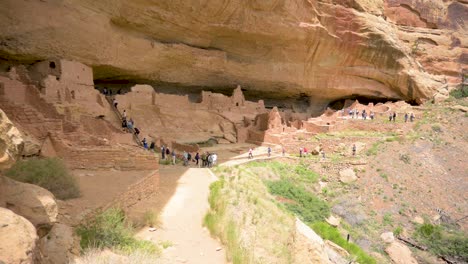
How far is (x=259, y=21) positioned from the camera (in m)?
17.6

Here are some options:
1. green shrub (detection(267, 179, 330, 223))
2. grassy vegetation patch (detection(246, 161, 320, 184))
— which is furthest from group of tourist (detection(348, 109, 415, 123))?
green shrub (detection(267, 179, 330, 223))

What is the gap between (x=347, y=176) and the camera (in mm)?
15258

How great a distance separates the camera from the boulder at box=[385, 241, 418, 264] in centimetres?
1105

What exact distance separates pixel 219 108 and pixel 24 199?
673 inches

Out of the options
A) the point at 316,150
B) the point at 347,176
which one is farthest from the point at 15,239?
the point at 316,150

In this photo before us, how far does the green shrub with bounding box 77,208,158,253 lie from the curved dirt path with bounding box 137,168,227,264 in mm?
415

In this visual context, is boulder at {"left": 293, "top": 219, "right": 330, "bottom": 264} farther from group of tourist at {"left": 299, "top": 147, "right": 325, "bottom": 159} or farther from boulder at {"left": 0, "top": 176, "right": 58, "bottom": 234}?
group of tourist at {"left": 299, "top": 147, "right": 325, "bottom": 159}

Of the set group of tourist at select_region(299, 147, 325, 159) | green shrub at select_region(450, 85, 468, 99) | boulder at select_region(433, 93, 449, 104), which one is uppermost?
green shrub at select_region(450, 85, 468, 99)

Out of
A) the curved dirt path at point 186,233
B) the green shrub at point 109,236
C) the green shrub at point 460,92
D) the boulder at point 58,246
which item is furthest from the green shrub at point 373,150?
the boulder at point 58,246

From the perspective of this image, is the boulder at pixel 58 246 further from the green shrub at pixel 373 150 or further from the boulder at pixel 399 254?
the green shrub at pixel 373 150

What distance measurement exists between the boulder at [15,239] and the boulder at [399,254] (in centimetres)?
1121

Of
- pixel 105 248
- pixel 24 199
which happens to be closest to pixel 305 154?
pixel 105 248

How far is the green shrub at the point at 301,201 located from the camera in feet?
39.5

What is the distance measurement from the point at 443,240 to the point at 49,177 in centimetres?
1296
